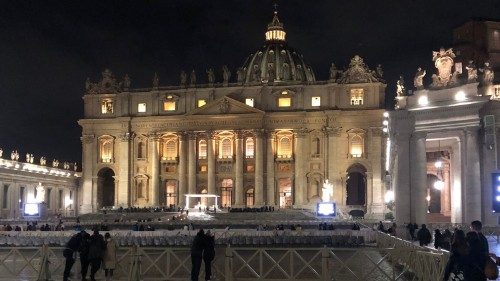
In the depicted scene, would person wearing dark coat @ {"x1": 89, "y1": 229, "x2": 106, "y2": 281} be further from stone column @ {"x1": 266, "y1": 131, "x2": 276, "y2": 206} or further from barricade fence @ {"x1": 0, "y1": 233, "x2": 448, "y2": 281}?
→ stone column @ {"x1": 266, "y1": 131, "x2": 276, "y2": 206}

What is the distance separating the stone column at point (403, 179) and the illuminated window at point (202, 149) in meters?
69.3

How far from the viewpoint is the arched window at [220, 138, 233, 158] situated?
10506cm

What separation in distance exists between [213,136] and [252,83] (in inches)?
391

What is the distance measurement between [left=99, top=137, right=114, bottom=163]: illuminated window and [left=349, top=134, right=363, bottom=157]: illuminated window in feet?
121

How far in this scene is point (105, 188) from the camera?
117 m

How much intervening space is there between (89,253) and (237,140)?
82.0m

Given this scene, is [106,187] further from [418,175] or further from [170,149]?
[418,175]

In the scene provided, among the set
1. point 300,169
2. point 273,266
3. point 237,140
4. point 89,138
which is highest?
point 89,138

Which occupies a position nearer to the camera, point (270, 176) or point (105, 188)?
point (270, 176)

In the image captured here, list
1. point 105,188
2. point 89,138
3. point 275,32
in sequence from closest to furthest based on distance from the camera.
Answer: point 89,138
point 105,188
point 275,32

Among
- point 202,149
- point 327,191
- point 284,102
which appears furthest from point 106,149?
point 327,191

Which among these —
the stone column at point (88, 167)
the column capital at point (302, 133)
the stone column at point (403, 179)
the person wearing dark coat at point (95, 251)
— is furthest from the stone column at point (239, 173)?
the person wearing dark coat at point (95, 251)

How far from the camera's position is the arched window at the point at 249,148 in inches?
4104

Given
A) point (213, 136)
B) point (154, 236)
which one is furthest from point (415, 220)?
point (213, 136)
